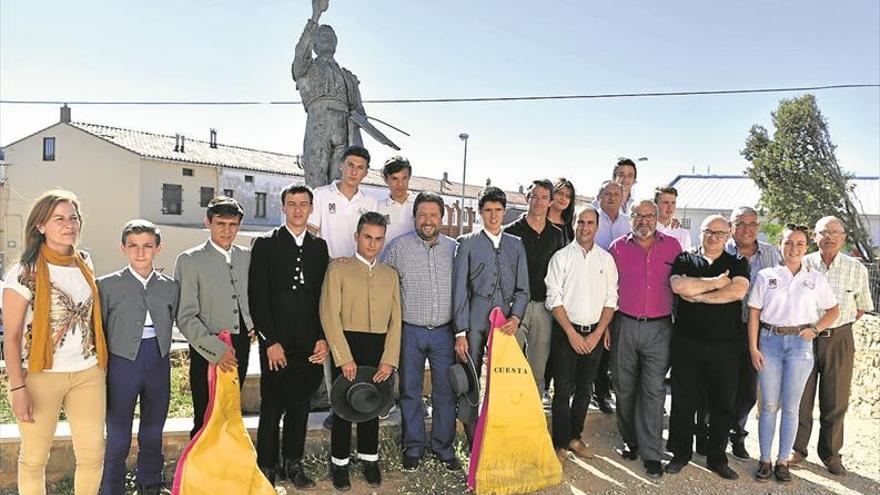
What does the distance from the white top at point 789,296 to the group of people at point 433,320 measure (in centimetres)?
1

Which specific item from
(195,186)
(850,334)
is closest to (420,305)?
(850,334)

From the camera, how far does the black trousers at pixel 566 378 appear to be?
13.6ft

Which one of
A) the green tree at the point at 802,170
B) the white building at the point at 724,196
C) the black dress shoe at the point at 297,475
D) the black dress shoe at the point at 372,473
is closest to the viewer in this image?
the black dress shoe at the point at 297,475

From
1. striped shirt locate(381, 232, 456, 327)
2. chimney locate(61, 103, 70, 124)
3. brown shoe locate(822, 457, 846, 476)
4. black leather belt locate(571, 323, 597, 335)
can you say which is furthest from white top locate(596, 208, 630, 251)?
chimney locate(61, 103, 70, 124)

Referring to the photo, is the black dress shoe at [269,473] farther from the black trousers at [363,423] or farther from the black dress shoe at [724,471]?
the black dress shoe at [724,471]

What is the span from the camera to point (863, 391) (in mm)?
7277

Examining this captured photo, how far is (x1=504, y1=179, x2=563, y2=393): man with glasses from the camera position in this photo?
4.16 m

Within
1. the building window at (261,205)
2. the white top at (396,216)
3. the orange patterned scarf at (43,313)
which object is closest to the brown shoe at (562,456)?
the white top at (396,216)

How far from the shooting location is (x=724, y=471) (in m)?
4.14

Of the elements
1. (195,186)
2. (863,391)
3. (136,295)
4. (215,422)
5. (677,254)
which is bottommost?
(863,391)

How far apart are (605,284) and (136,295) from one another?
2908 mm

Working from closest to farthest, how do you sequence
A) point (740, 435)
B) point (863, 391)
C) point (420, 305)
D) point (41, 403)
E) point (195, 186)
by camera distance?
point (41, 403), point (420, 305), point (740, 435), point (863, 391), point (195, 186)

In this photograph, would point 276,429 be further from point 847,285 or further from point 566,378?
point 847,285

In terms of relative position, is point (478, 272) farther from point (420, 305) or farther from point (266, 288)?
point (266, 288)
